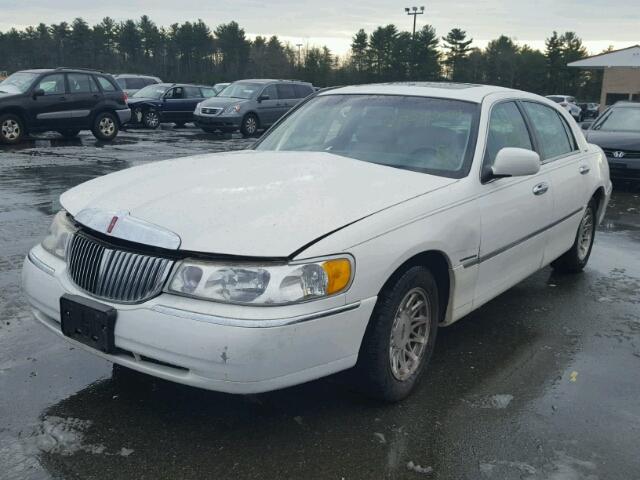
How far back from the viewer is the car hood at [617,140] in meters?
11.1

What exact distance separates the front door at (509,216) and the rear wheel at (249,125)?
16.5 meters

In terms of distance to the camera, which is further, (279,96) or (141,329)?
(279,96)

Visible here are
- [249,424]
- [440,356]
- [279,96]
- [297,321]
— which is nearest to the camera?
[297,321]

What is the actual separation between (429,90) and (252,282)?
7.93 ft

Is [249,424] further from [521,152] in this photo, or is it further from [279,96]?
[279,96]

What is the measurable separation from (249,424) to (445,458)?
94 centimetres

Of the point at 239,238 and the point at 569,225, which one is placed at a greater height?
the point at 239,238

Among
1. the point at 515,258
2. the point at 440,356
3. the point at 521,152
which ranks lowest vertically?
the point at 440,356

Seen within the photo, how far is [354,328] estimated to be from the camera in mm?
2936

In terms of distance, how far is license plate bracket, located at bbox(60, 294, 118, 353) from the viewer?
2.85 meters

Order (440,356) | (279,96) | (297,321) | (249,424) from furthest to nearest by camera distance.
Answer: (279,96) → (440,356) → (249,424) → (297,321)

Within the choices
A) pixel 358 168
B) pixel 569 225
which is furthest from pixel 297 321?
pixel 569 225

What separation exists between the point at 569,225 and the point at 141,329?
12.3 ft

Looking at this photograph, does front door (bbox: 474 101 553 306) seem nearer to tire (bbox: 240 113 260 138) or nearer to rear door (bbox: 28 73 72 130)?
rear door (bbox: 28 73 72 130)
